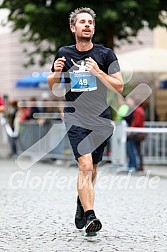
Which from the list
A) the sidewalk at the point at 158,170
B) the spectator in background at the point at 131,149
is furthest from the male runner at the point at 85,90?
the spectator in background at the point at 131,149

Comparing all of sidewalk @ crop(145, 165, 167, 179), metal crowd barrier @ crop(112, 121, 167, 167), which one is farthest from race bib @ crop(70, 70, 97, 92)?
metal crowd barrier @ crop(112, 121, 167, 167)

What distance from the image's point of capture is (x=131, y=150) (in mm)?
15750

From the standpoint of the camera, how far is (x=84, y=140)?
695cm

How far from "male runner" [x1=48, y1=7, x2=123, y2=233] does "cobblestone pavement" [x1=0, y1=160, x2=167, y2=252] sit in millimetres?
421

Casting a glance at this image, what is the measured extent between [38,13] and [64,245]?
1181 centimetres

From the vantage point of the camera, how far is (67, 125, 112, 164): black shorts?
6.95 meters

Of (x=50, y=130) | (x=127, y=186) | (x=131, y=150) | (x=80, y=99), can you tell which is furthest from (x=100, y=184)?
(x=80, y=99)

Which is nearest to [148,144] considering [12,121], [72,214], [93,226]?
[12,121]

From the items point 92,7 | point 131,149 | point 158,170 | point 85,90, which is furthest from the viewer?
point 92,7

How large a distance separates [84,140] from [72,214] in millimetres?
1837

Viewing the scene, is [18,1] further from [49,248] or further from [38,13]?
[49,248]

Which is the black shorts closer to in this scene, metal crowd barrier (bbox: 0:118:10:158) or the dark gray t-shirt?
the dark gray t-shirt

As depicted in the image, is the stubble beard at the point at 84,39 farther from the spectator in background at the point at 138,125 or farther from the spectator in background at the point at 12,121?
the spectator in background at the point at 12,121

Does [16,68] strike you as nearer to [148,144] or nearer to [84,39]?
[148,144]
